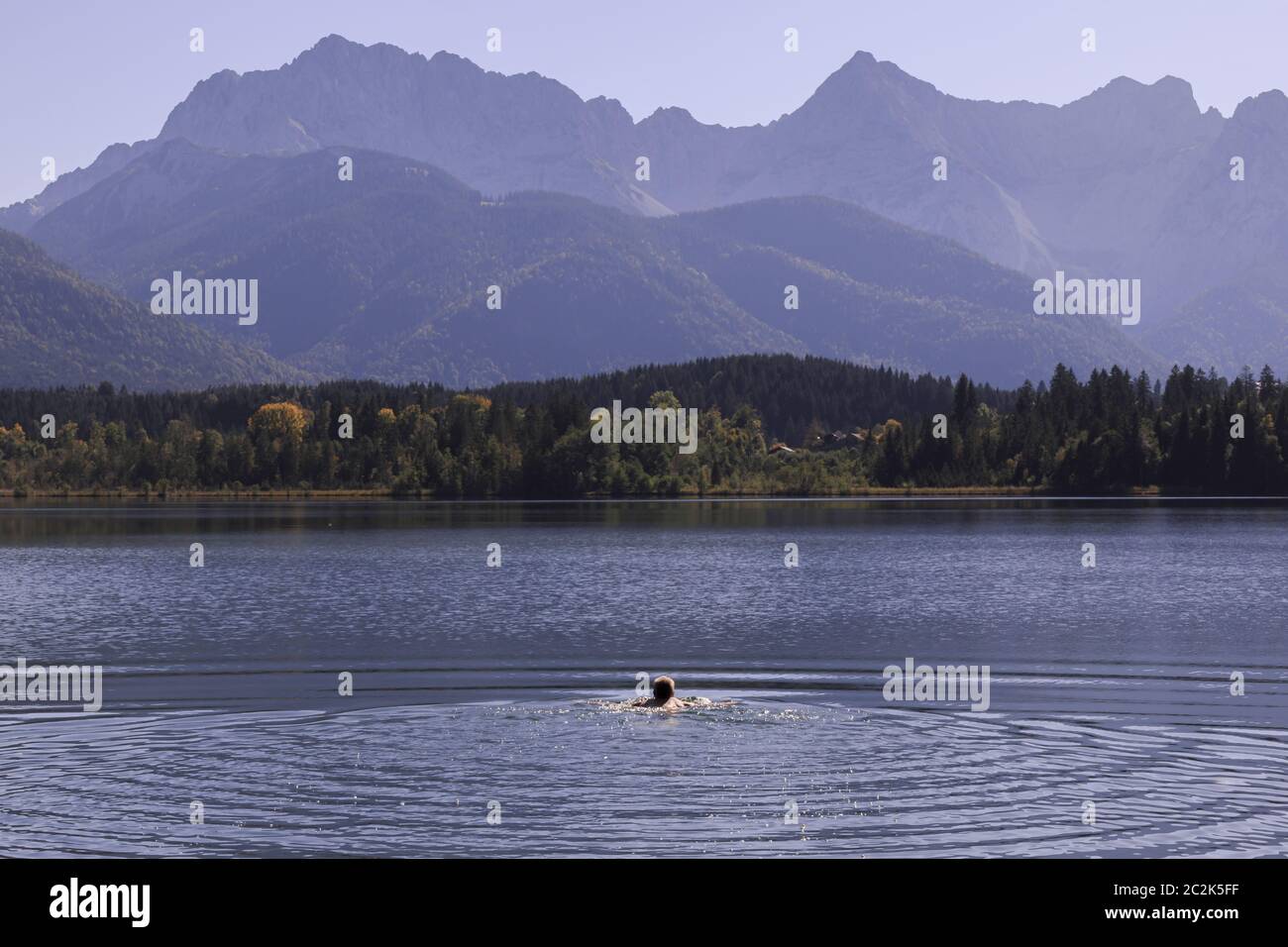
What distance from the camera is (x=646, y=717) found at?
44.4 m

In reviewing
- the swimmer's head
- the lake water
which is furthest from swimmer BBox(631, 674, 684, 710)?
the lake water

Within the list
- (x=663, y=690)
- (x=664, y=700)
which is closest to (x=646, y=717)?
(x=664, y=700)

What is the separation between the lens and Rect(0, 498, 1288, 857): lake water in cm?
3078

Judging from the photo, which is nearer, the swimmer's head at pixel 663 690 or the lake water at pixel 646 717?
the lake water at pixel 646 717

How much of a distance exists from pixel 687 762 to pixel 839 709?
9.35m

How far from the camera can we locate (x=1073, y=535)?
493 feet

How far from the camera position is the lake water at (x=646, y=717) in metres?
30.8

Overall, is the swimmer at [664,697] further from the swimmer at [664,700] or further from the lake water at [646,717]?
the lake water at [646,717]

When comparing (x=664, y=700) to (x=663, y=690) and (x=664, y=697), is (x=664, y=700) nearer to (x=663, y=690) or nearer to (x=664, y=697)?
(x=664, y=697)

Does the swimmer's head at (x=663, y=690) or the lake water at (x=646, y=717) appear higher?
the swimmer's head at (x=663, y=690)

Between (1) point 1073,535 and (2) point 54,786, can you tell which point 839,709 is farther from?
(1) point 1073,535

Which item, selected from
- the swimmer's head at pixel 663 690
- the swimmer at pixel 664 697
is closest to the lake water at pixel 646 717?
the swimmer at pixel 664 697
